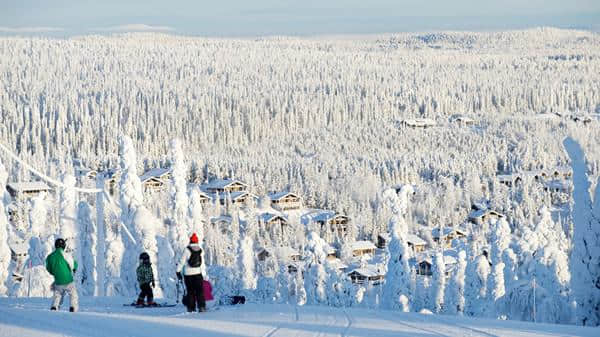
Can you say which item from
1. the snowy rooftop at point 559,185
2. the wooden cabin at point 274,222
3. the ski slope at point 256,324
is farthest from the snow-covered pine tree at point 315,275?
the snowy rooftop at point 559,185

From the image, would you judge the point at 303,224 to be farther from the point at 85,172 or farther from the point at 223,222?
the point at 85,172

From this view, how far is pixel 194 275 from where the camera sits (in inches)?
504

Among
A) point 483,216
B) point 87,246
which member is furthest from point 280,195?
point 87,246

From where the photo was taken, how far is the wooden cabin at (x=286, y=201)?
277 feet

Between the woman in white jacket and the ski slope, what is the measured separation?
216 millimetres

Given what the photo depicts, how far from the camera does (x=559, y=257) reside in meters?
27.6

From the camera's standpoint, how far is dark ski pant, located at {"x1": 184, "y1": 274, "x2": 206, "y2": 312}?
1284 cm

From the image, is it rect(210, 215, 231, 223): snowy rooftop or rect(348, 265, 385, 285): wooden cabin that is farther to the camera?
rect(210, 215, 231, 223): snowy rooftop

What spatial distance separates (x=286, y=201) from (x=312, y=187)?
751cm

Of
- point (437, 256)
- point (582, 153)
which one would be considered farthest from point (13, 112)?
point (582, 153)

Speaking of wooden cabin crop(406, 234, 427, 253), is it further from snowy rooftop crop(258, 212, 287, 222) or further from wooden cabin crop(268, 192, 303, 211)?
wooden cabin crop(268, 192, 303, 211)

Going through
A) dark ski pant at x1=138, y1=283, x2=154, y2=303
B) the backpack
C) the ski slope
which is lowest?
the ski slope

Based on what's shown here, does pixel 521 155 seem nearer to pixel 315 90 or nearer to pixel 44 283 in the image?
pixel 315 90

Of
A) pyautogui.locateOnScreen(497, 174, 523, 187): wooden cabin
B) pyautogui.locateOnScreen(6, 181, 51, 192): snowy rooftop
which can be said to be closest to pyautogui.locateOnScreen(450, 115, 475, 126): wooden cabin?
pyautogui.locateOnScreen(497, 174, 523, 187): wooden cabin
